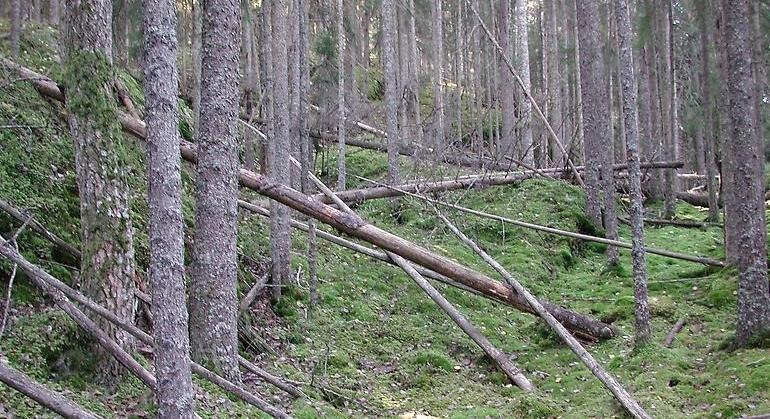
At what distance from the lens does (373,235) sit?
348 inches

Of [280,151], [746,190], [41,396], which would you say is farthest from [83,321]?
[746,190]

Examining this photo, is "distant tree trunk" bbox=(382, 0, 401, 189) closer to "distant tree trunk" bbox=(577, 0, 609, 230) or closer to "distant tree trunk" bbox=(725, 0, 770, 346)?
"distant tree trunk" bbox=(577, 0, 609, 230)

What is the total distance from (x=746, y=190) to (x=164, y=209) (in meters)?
6.53

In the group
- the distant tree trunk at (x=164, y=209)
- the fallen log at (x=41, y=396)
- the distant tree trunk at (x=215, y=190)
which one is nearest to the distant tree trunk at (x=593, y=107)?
the distant tree trunk at (x=215, y=190)

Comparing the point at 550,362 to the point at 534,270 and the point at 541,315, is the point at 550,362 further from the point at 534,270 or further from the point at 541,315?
the point at 534,270

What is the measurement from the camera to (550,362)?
29.2 feet

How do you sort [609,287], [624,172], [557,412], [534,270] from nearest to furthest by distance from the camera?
[557,412], [609,287], [534,270], [624,172]

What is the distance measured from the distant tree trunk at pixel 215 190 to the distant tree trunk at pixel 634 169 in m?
4.99

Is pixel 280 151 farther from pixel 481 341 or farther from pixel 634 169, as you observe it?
pixel 634 169

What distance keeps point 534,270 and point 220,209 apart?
25.3 ft

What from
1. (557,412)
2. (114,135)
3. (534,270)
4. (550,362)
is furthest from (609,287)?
(114,135)

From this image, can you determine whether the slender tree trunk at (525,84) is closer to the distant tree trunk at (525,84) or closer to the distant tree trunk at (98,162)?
the distant tree trunk at (525,84)

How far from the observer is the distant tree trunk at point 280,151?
364 inches

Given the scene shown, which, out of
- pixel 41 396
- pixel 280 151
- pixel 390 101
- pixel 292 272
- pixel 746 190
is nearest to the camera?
pixel 41 396
